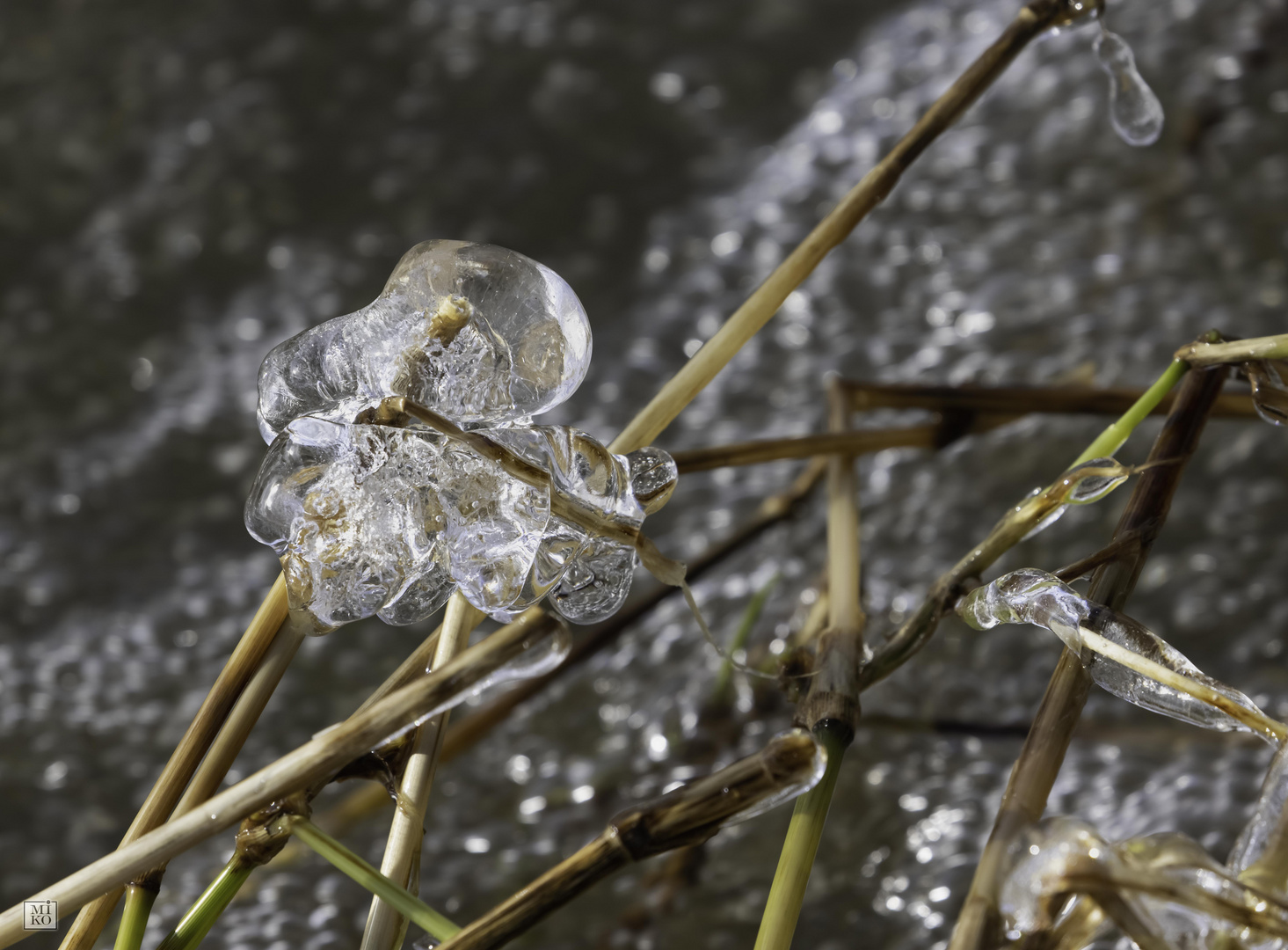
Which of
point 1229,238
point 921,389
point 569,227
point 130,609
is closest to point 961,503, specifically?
point 921,389

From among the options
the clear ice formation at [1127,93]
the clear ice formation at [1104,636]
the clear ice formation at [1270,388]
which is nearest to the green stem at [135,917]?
the clear ice formation at [1104,636]

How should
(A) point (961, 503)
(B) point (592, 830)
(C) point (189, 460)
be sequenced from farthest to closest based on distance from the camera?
1. (C) point (189, 460)
2. (A) point (961, 503)
3. (B) point (592, 830)

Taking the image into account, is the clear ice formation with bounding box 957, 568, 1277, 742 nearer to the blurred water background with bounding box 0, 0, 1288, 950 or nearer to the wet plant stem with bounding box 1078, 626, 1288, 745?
the wet plant stem with bounding box 1078, 626, 1288, 745

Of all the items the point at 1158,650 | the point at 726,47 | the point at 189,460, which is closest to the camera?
the point at 1158,650

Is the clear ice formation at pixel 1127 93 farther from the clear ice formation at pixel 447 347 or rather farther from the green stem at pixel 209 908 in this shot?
the green stem at pixel 209 908

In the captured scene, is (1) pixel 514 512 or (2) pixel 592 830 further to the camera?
(2) pixel 592 830

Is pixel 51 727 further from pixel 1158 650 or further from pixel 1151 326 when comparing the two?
pixel 1151 326

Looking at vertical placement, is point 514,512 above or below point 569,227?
above
